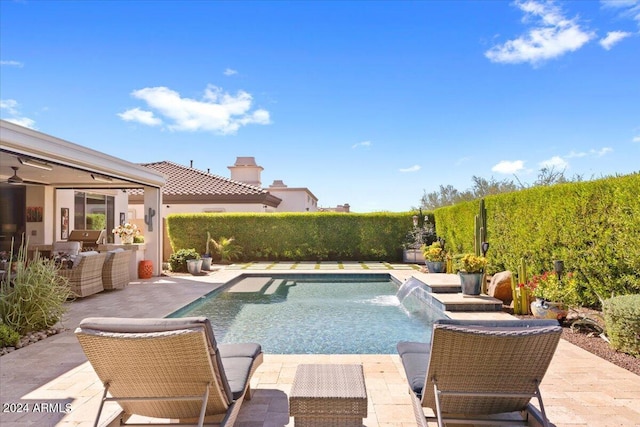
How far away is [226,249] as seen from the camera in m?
19.0

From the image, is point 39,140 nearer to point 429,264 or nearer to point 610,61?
point 429,264

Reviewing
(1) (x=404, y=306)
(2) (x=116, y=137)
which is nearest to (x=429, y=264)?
(1) (x=404, y=306)

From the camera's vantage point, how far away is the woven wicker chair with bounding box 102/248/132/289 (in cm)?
1030

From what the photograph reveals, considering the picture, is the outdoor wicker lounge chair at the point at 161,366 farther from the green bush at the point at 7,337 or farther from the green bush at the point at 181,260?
the green bush at the point at 181,260

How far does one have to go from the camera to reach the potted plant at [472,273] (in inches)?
340

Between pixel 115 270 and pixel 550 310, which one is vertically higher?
pixel 115 270

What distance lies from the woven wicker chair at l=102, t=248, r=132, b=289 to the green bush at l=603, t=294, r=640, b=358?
33.8 feet

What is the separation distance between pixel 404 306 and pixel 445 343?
22.8 ft

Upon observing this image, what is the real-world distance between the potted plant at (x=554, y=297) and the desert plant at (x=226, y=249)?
46.6 ft

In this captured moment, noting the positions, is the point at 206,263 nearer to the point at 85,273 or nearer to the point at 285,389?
the point at 85,273

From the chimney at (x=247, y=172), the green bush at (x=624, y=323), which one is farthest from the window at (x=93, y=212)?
the green bush at (x=624, y=323)

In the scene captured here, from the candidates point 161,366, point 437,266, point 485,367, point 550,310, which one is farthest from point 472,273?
point 161,366

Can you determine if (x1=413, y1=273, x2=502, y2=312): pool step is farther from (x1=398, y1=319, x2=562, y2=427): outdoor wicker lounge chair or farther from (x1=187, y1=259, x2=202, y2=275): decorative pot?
(x1=187, y1=259, x2=202, y2=275): decorative pot

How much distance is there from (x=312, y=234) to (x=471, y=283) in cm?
1162
